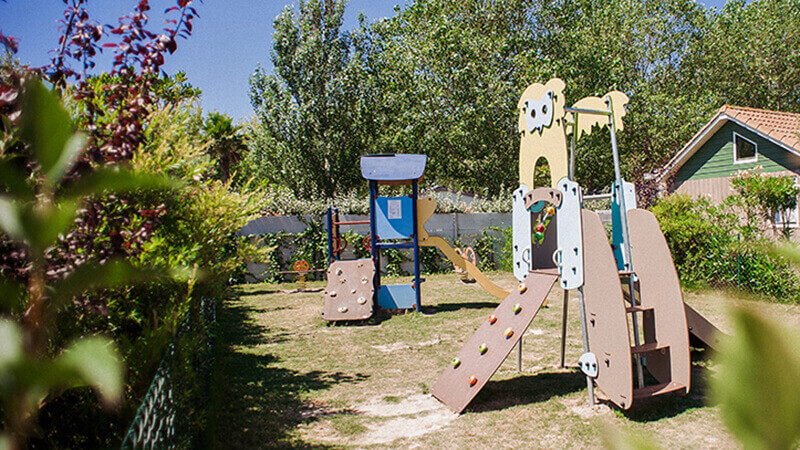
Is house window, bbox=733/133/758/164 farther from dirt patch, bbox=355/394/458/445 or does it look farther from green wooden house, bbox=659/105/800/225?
dirt patch, bbox=355/394/458/445

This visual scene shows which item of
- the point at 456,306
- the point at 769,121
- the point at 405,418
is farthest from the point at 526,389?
the point at 769,121

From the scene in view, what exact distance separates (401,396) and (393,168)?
16.1 feet

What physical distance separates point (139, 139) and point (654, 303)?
4.47m

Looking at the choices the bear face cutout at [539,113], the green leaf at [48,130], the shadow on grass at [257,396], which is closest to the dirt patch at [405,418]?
the shadow on grass at [257,396]

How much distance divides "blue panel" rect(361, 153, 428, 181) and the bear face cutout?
3682mm

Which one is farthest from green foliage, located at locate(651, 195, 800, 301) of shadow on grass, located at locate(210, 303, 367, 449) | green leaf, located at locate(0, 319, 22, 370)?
green leaf, located at locate(0, 319, 22, 370)

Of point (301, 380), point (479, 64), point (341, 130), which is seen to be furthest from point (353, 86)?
point (301, 380)

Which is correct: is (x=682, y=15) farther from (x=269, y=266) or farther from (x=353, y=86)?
(x=269, y=266)

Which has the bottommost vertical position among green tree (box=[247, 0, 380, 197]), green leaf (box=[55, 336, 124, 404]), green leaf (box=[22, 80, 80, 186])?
green leaf (box=[55, 336, 124, 404])

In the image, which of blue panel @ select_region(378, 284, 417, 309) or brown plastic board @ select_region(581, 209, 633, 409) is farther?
blue panel @ select_region(378, 284, 417, 309)

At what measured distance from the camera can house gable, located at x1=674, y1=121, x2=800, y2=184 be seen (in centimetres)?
1465

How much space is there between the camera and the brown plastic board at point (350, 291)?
8383mm

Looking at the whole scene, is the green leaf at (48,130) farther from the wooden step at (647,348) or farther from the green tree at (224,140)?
the green tree at (224,140)

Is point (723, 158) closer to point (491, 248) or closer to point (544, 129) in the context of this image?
point (491, 248)
